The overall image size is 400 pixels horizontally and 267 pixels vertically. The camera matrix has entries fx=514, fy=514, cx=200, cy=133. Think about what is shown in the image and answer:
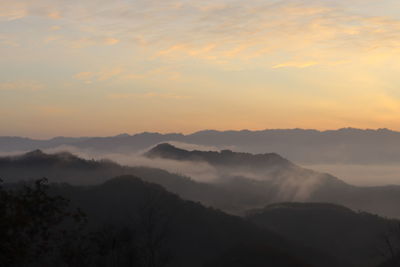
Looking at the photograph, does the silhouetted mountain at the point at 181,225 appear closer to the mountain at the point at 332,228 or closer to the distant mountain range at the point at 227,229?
the distant mountain range at the point at 227,229

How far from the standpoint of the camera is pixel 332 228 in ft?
457

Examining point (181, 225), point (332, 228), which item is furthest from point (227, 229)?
point (332, 228)

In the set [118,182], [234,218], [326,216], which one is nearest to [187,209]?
[234,218]

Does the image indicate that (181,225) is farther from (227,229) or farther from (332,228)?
(332,228)

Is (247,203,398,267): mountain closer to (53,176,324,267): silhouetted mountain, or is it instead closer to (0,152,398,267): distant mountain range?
(0,152,398,267): distant mountain range

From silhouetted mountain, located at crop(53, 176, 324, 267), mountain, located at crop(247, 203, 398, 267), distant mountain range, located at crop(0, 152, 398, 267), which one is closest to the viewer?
silhouetted mountain, located at crop(53, 176, 324, 267)

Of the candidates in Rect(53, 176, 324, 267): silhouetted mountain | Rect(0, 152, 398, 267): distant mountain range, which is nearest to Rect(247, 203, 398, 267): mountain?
Rect(0, 152, 398, 267): distant mountain range

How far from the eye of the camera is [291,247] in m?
114

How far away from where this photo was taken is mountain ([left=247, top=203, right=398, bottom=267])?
123 metres

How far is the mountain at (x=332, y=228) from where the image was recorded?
A: 4857 inches

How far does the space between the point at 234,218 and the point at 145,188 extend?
2772 cm

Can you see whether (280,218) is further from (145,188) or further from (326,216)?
(145,188)

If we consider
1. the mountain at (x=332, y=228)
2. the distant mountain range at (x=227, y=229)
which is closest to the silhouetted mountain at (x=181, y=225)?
the distant mountain range at (x=227, y=229)

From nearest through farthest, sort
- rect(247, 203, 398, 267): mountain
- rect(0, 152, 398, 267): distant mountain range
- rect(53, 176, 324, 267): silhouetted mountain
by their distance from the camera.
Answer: rect(53, 176, 324, 267): silhouetted mountain < rect(0, 152, 398, 267): distant mountain range < rect(247, 203, 398, 267): mountain
